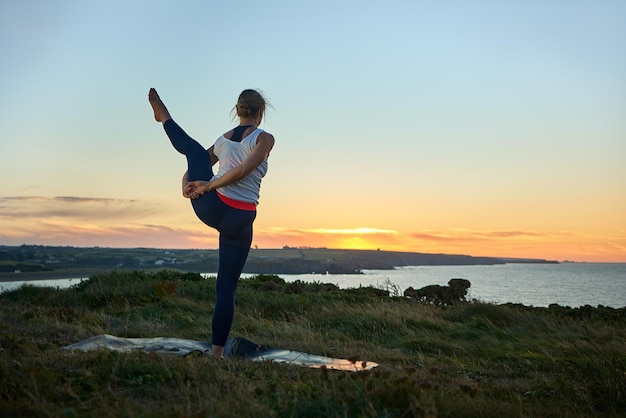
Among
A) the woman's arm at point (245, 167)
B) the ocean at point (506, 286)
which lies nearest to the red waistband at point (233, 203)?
the woman's arm at point (245, 167)

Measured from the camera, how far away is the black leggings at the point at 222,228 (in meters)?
5.44

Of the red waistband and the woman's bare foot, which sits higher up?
the woman's bare foot

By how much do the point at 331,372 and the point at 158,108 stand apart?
10.3ft

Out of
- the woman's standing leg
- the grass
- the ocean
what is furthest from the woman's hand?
the ocean

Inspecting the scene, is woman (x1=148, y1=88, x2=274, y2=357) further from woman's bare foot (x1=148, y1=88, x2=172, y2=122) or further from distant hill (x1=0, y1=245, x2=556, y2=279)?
distant hill (x1=0, y1=245, x2=556, y2=279)

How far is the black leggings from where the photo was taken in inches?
214

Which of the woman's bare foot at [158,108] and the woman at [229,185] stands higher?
the woman's bare foot at [158,108]

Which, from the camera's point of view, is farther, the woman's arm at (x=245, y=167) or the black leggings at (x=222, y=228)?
the black leggings at (x=222, y=228)

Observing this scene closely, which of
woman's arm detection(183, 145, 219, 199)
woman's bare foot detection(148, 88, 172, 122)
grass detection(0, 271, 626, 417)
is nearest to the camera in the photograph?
grass detection(0, 271, 626, 417)

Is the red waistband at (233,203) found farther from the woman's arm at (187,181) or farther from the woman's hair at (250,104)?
the woman's hair at (250,104)

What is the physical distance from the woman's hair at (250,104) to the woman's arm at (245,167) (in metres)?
0.30

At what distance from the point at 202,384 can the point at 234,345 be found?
1.94 meters

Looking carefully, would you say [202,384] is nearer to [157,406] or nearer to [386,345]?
[157,406]

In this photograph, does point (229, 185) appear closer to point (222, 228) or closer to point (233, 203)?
point (233, 203)
